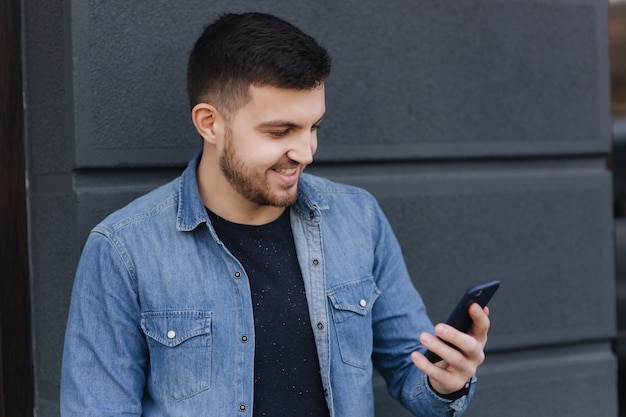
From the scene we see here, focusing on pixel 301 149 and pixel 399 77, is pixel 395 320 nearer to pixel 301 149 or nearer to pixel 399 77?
pixel 301 149

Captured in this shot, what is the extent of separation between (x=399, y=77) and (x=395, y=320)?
1050 millimetres

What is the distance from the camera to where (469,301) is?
6.57 feet

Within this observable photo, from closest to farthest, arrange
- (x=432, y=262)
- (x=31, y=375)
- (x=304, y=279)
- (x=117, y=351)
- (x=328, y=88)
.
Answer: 1. (x=117, y=351)
2. (x=304, y=279)
3. (x=31, y=375)
4. (x=328, y=88)
5. (x=432, y=262)

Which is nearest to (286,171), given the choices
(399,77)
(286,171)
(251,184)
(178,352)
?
(286,171)

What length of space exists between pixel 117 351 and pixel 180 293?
0.73ft

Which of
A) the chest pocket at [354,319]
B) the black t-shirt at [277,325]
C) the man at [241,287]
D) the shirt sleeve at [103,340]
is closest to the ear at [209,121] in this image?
the man at [241,287]

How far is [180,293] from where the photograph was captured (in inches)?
86.1

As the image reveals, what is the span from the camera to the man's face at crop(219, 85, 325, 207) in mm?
2168

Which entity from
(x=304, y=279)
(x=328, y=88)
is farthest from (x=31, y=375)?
(x=328, y=88)

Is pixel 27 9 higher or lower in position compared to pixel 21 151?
higher

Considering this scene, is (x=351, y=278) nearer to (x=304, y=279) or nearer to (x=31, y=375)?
(x=304, y=279)

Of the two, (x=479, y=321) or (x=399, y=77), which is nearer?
(x=479, y=321)

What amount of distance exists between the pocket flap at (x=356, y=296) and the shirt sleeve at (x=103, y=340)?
553 mm

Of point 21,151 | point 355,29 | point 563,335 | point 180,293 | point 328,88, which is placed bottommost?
point 563,335
